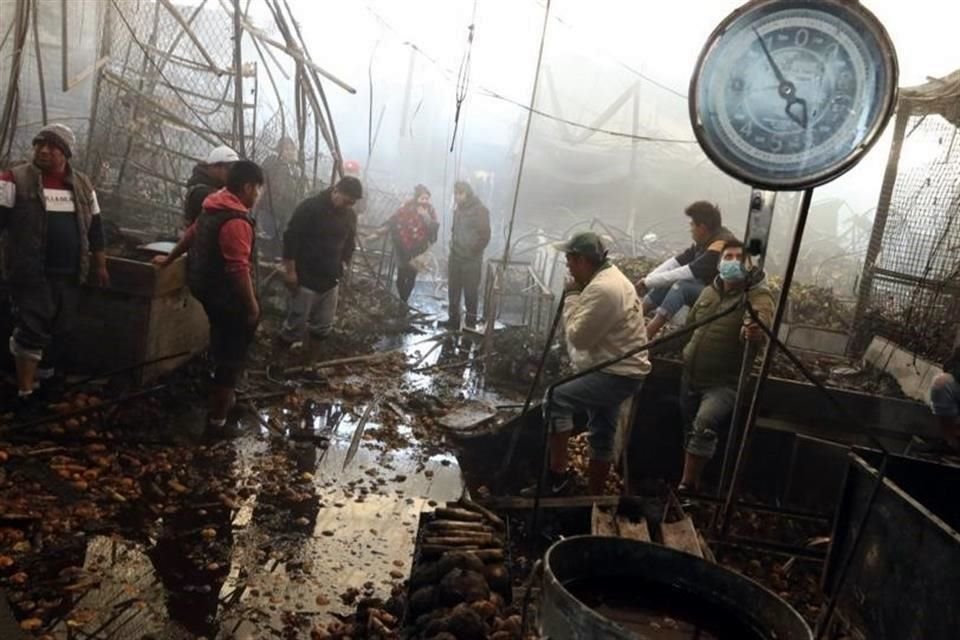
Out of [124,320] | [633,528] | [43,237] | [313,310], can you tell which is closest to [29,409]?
[124,320]

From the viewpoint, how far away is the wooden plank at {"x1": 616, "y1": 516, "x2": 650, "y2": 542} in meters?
4.29

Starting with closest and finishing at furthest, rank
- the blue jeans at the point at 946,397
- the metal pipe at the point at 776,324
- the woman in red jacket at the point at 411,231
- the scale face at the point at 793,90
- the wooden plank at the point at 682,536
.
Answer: the scale face at the point at 793,90 < the metal pipe at the point at 776,324 < the wooden plank at the point at 682,536 < the blue jeans at the point at 946,397 < the woman in red jacket at the point at 411,231

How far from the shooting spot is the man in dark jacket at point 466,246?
37.3 ft

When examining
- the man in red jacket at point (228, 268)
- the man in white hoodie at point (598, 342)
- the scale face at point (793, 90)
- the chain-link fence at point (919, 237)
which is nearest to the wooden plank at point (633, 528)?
the man in white hoodie at point (598, 342)

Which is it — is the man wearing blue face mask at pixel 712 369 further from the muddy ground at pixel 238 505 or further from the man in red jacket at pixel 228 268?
the man in red jacket at pixel 228 268

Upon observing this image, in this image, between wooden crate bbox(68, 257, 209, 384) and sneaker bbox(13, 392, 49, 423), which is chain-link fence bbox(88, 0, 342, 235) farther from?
sneaker bbox(13, 392, 49, 423)

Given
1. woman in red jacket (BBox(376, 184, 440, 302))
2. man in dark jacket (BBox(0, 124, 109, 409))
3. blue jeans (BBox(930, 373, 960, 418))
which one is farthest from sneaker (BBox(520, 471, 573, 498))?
woman in red jacket (BBox(376, 184, 440, 302))

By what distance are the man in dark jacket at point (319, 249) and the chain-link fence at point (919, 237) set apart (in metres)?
6.77

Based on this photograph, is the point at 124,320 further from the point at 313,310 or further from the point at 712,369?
the point at 712,369

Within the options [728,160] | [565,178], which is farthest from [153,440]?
[565,178]

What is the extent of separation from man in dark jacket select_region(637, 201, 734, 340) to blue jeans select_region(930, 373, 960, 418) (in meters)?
2.07

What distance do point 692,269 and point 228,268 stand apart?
4099 mm

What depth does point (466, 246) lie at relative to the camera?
37.5 ft

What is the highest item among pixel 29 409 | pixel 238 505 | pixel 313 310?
pixel 313 310
